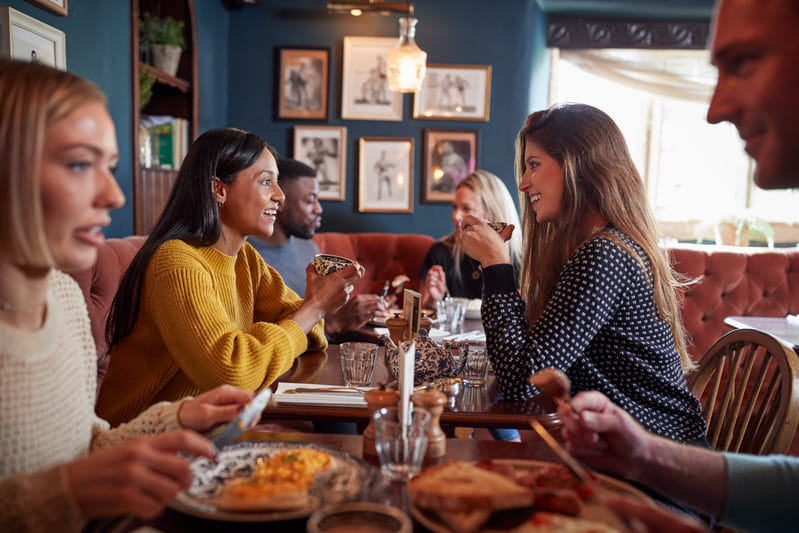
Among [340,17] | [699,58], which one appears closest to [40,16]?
[340,17]

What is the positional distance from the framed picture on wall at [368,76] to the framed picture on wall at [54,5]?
104 inches

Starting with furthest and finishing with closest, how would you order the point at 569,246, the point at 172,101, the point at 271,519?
the point at 172,101 → the point at 569,246 → the point at 271,519

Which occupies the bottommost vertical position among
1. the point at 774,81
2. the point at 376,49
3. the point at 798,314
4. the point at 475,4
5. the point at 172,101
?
the point at 798,314

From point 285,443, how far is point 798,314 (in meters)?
3.66

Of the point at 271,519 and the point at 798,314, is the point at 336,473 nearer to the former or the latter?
the point at 271,519

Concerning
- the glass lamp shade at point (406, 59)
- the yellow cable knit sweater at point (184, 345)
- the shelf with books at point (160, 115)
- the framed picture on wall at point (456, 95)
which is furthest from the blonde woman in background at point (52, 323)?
the framed picture on wall at point (456, 95)

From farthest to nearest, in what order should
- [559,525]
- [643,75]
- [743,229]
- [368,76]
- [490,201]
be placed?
[643,75] → [743,229] → [368,76] → [490,201] → [559,525]

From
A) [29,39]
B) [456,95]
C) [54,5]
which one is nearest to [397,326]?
[29,39]

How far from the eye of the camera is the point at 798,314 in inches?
151

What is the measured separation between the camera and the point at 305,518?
0.92 m

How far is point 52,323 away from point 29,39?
1.78m

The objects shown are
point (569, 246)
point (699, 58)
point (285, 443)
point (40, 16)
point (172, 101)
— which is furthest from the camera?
point (699, 58)

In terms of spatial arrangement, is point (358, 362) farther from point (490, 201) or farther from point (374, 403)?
point (490, 201)

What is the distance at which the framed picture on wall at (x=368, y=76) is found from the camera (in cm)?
507
